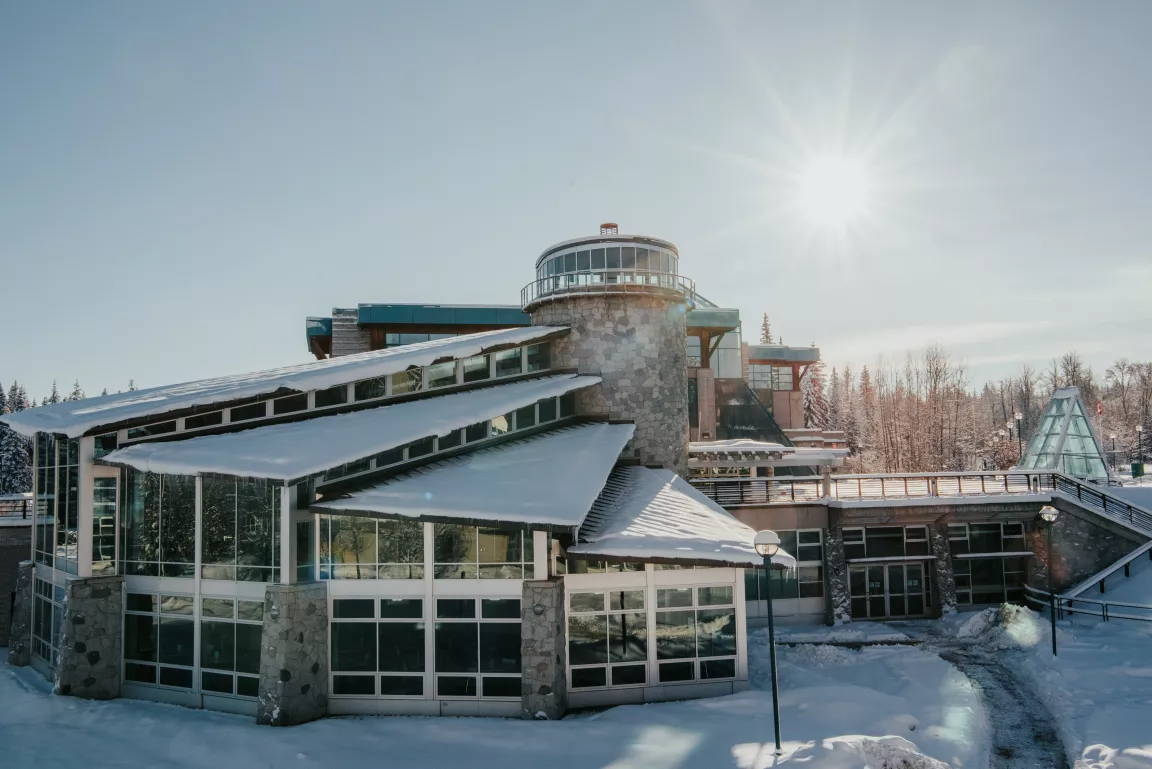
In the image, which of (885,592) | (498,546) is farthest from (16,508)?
(885,592)

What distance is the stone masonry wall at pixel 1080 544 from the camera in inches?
906

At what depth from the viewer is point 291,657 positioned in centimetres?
1238

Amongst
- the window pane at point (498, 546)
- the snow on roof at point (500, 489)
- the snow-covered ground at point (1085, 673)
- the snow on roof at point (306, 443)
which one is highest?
the snow on roof at point (306, 443)

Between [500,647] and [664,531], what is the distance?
164 inches

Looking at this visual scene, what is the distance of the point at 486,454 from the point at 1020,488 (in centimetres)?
1949

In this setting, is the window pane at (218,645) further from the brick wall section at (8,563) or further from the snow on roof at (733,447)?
the snow on roof at (733,447)

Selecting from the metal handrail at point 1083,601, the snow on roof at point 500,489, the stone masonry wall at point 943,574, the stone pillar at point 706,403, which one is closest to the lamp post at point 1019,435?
the stone pillar at point 706,403

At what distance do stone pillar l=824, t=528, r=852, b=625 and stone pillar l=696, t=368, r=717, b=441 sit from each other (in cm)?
1278

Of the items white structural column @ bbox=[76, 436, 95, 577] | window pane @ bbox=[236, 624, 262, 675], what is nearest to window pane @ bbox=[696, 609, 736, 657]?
window pane @ bbox=[236, 624, 262, 675]

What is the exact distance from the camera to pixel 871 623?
2247 centimetres

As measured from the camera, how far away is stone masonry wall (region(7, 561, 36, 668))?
678 inches

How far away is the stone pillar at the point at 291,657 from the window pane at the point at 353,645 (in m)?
0.34

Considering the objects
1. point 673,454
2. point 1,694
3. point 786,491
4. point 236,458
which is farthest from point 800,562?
point 1,694

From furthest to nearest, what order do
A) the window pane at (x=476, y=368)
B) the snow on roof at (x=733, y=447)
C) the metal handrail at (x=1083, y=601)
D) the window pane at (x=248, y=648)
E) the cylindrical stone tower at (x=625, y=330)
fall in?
the snow on roof at (x=733, y=447), the cylindrical stone tower at (x=625, y=330), the window pane at (x=476, y=368), the metal handrail at (x=1083, y=601), the window pane at (x=248, y=648)
